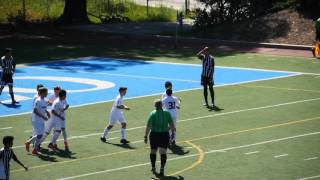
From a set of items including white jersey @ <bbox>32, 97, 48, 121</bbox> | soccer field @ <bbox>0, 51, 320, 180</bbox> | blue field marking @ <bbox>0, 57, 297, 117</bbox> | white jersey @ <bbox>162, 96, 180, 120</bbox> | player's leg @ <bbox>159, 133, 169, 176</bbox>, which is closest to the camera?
player's leg @ <bbox>159, 133, 169, 176</bbox>

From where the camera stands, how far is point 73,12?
54.4 metres

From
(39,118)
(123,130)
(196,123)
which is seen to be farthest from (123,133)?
(196,123)

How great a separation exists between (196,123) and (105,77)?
1029cm

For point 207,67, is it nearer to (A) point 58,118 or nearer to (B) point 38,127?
(A) point 58,118

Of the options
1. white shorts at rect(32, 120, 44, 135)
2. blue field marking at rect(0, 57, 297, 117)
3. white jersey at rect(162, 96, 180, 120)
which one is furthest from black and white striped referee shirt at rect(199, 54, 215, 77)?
white shorts at rect(32, 120, 44, 135)

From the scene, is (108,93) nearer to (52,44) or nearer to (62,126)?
(62,126)

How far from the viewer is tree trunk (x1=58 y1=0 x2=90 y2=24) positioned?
178ft

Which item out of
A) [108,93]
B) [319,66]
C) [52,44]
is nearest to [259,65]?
[319,66]

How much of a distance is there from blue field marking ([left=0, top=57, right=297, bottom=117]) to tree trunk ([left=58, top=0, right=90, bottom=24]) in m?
13.5

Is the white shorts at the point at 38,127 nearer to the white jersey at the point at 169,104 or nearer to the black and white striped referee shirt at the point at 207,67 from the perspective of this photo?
the white jersey at the point at 169,104

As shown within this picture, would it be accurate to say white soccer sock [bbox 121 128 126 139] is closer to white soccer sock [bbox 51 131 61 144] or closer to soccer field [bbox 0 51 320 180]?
soccer field [bbox 0 51 320 180]

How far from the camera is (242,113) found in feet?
90.6

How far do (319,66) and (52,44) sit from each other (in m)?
15.7

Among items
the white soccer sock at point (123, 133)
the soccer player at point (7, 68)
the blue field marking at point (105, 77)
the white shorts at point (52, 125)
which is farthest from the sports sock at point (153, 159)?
the soccer player at point (7, 68)
